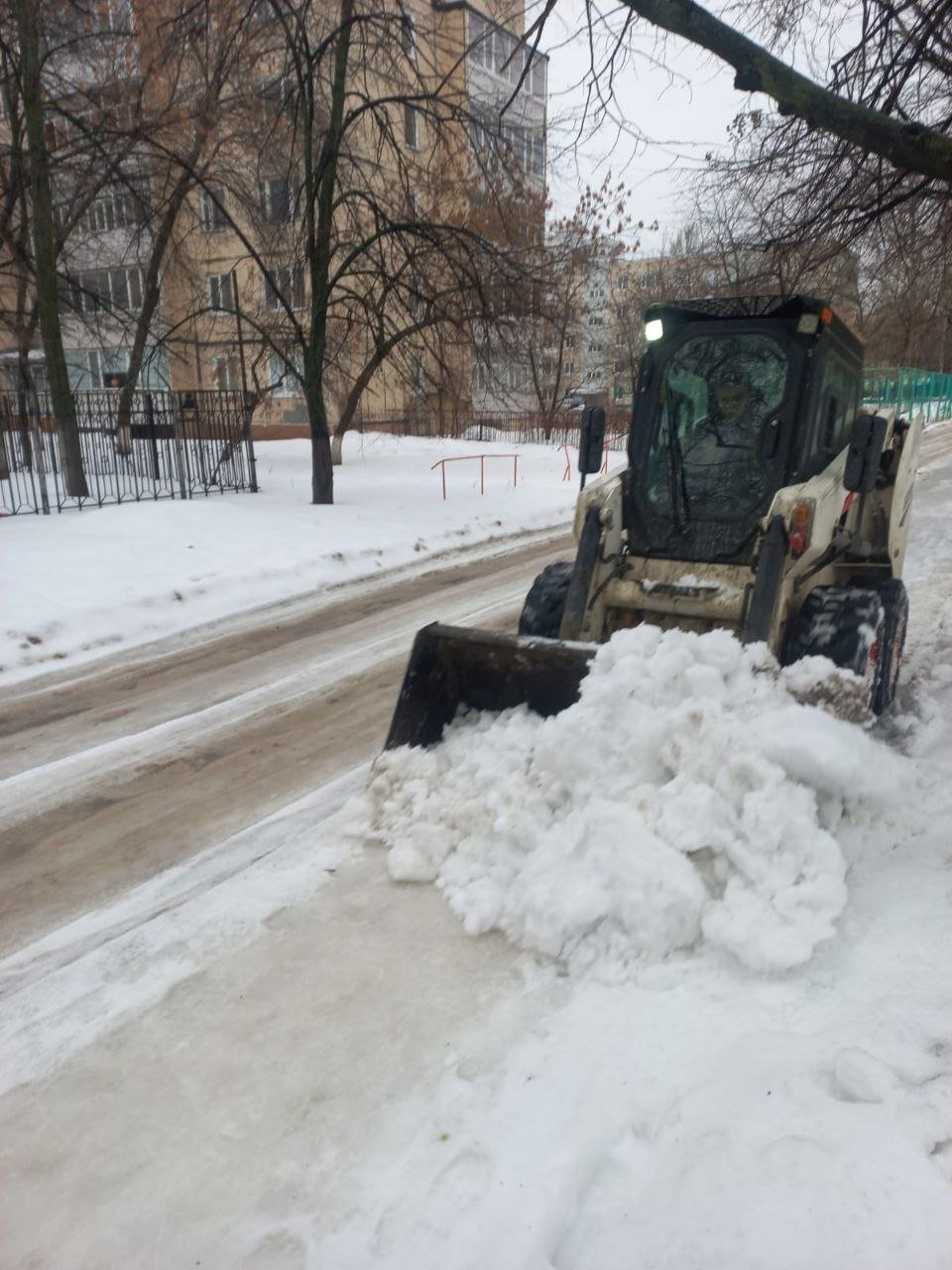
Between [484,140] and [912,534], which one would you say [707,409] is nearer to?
[912,534]

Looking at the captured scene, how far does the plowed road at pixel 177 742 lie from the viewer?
4270mm

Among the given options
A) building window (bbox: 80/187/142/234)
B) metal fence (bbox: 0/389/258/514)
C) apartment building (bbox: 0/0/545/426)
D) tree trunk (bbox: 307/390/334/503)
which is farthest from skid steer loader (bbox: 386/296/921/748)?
building window (bbox: 80/187/142/234)

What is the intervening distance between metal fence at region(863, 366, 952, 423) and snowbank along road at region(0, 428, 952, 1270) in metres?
28.3

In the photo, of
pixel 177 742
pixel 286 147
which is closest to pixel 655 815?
pixel 177 742

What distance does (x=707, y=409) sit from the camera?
5223 millimetres

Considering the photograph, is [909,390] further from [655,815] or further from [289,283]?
[655,815]

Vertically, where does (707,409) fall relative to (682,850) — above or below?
above

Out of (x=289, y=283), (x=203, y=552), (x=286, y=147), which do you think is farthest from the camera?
(x=289, y=283)

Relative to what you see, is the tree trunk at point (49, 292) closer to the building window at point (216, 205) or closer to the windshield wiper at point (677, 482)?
the building window at point (216, 205)

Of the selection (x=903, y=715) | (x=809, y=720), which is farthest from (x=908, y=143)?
(x=809, y=720)

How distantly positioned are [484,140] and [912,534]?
8.54m

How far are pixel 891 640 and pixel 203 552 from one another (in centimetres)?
810

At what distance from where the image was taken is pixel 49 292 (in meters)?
13.9

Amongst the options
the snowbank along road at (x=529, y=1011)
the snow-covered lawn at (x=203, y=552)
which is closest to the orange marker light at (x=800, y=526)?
the snowbank along road at (x=529, y=1011)
